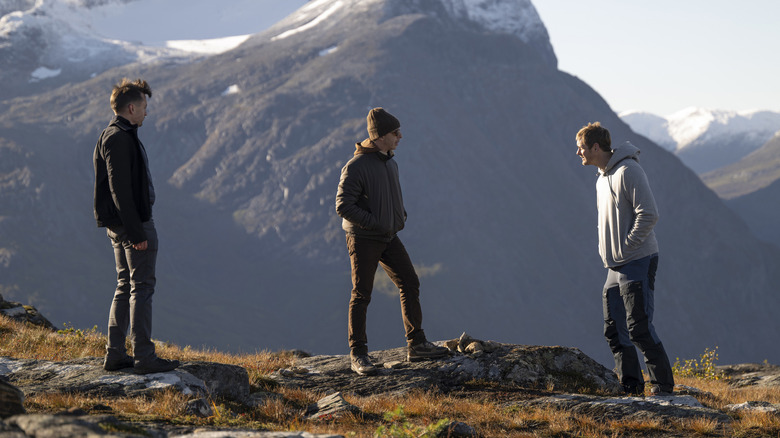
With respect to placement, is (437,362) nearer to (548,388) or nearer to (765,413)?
(548,388)

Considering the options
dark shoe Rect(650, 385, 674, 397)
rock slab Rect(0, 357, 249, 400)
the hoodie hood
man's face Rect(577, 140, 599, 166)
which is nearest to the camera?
rock slab Rect(0, 357, 249, 400)

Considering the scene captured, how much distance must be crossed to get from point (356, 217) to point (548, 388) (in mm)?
3531

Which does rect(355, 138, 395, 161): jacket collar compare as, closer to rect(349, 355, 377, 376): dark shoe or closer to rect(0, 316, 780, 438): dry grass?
rect(349, 355, 377, 376): dark shoe

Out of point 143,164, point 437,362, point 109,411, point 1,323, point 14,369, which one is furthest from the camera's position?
point 1,323

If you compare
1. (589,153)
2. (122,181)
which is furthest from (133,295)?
(589,153)

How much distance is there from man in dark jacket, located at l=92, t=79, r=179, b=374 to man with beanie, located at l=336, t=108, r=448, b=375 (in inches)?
100

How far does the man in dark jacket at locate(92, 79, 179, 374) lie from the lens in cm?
819

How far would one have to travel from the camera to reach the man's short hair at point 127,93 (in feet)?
27.5

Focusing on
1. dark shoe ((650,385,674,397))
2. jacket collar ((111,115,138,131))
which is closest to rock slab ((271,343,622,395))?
dark shoe ((650,385,674,397))

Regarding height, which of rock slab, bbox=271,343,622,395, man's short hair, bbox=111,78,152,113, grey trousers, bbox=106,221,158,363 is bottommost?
rock slab, bbox=271,343,622,395

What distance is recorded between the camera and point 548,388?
988cm

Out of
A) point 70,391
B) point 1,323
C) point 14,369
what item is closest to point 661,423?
point 70,391

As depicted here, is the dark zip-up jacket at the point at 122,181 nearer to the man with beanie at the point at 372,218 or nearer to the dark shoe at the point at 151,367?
the dark shoe at the point at 151,367

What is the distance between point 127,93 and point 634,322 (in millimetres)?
6888
